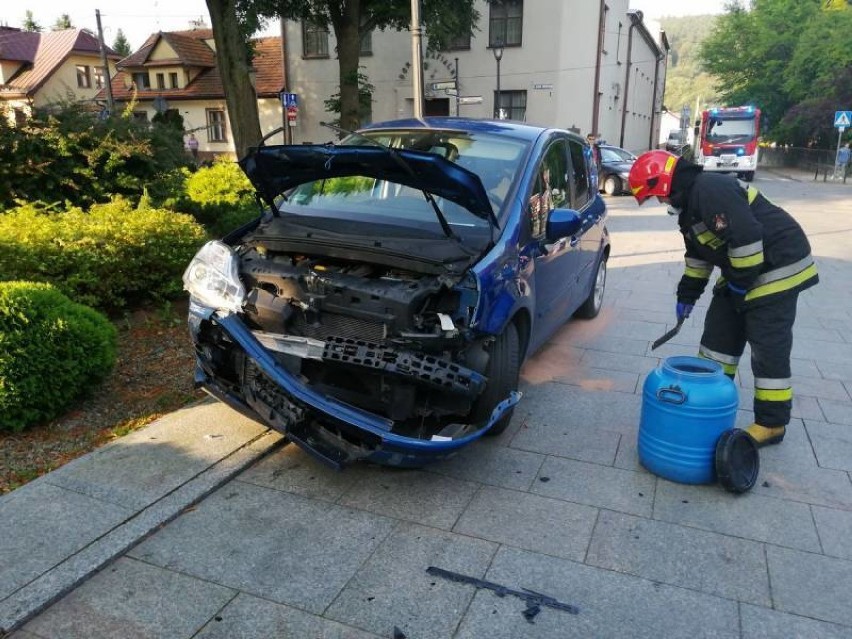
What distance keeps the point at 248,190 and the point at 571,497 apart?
22.6 feet

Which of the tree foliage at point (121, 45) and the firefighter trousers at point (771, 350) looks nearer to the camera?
the firefighter trousers at point (771, 350)

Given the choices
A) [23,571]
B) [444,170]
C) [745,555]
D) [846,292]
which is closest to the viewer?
[23,571]

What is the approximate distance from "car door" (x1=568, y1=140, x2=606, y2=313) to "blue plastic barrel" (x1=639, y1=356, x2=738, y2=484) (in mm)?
1980

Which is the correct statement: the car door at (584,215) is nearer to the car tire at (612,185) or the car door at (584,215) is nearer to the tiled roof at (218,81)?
the car tire at (612,185)

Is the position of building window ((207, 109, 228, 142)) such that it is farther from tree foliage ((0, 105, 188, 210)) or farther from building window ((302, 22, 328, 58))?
tree foliage ((0, 105, 188, 210))

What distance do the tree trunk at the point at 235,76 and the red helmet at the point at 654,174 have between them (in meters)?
9.23

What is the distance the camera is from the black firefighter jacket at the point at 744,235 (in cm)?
372

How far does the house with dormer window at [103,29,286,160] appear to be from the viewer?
35625 mm

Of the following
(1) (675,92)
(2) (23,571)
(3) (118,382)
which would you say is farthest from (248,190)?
(1) (675,92)

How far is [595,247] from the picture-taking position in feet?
20.4

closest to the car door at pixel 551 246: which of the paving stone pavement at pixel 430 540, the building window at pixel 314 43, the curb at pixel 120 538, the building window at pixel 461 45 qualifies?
the paving stone pavement at pixel 430 540

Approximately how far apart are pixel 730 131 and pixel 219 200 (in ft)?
81.6

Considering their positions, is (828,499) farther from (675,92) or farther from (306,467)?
(675,92)

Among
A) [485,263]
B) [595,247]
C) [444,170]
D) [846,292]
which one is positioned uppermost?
[444,170]
